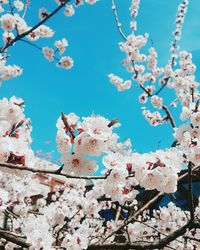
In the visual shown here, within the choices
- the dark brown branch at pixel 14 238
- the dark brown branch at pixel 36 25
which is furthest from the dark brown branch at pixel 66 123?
the dark brown branch at pixel 36 25

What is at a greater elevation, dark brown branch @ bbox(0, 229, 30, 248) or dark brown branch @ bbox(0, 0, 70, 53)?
dark brown branch @ bbox(0, 0, 70, 53)

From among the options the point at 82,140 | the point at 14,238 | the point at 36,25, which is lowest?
the point at 14,238

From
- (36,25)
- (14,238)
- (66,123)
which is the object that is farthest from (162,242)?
(36,25)

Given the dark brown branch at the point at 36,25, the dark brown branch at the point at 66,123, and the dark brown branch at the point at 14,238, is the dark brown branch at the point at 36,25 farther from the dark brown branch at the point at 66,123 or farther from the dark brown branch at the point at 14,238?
the dark brown branch at the point at 66,123

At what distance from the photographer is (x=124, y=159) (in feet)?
8.11

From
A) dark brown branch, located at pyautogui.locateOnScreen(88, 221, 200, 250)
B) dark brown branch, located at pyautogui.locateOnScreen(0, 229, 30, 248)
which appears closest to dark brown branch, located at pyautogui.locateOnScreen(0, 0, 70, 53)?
dark brown branch, located at pyautogui.locateOnScreen(0, 229, 30, 248)

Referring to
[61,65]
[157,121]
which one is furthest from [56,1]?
[157,121]

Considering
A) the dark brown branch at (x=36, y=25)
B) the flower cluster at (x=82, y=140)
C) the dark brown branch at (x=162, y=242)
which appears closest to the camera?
the flower cluster at (x=82, y=140)

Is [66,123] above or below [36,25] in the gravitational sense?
below

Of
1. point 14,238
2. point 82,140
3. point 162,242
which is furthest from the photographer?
point 14,238

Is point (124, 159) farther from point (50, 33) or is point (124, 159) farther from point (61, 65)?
point (61, 65)

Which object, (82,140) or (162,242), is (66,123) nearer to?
(82,140)

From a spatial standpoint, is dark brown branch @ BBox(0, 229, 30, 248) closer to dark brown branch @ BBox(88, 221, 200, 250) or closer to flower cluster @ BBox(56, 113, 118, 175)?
dark brown branch @ BBox(88, 221, 200, 250)

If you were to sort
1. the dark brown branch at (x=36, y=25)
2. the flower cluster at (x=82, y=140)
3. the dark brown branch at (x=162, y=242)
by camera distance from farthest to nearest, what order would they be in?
the dark brown branch at (x=36, y=25), the dark brown branch at (x=162, y=242), the flower cluster at (x=82, y=140)
